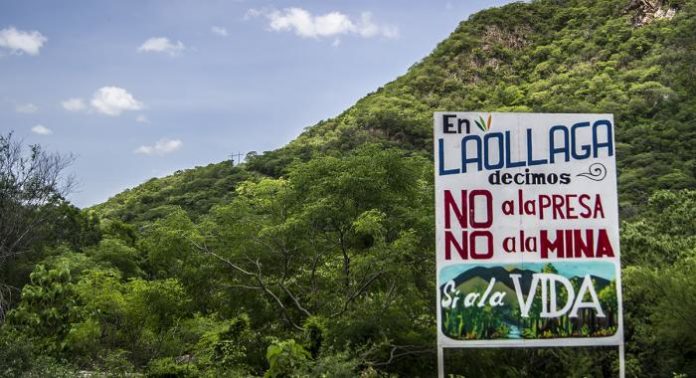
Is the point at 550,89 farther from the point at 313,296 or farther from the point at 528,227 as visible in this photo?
the point at 528,227

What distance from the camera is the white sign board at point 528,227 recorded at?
9352mm

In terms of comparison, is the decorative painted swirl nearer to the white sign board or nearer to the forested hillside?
the white sign board

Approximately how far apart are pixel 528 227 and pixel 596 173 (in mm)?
1147

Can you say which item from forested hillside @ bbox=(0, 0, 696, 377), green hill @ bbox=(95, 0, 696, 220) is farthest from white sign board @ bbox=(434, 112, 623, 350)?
green hill @ bbox=(95, 0, 696, 220)

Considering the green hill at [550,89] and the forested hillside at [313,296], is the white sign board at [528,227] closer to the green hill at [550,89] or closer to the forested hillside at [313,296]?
the forested hillside at [313,296]

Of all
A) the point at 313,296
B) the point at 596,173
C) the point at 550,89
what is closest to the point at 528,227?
the point at 596,173

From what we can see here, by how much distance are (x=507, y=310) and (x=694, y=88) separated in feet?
157

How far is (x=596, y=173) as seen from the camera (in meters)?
9.45

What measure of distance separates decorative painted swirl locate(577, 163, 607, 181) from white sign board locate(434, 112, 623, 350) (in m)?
0.01

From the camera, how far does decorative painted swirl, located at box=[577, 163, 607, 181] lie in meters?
9.45

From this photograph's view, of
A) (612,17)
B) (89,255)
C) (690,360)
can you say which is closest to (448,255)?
(690,360)

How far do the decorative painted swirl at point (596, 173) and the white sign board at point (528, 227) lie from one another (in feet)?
0.04

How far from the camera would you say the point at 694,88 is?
5075 cm

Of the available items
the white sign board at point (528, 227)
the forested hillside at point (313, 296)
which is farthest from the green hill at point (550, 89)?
the white sign board at point (528, 227)
